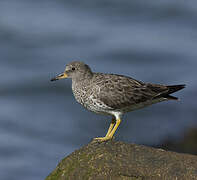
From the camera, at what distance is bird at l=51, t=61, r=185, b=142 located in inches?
402

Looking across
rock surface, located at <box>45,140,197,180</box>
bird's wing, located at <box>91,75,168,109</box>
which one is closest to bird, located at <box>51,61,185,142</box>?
bird's wing, located at <box>91,75,168,109</box>

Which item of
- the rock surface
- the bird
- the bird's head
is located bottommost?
the rock surface

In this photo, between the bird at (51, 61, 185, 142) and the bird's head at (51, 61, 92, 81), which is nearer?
the bird at (51, 61, 185, 142)

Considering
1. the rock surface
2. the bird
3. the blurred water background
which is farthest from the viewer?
the blurred water background

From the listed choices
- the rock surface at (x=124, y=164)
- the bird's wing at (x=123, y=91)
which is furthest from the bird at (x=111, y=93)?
the rock surface at (x=124, y=164)

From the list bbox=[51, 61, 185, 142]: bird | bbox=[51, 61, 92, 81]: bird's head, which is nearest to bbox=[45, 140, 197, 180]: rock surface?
bbox=[51, 61, 185, 142]: bird

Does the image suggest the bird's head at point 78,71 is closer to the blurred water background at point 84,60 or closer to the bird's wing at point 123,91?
the bird's wing at point 123,91

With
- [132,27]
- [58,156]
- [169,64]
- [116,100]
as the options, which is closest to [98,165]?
[116,100]

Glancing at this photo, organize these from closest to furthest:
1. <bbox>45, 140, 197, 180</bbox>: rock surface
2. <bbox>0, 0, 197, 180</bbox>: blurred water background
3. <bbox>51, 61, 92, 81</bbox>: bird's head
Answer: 1. <bbox>45, 140, 197, 180</bbox>: rock surface
2. <bbox>51, 61, 92, 81</bbox>: bird's head
3. <bbox>0, 0, 197, 180</bbox>: blurred water background

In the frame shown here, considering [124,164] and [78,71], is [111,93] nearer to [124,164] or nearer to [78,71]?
[78,71]

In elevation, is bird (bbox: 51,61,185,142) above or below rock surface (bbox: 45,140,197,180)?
above

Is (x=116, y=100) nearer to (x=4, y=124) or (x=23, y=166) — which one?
(x=23, y=166)

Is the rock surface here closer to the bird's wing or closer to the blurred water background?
the bird's wing

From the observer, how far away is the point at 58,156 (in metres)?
18.4
